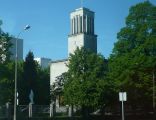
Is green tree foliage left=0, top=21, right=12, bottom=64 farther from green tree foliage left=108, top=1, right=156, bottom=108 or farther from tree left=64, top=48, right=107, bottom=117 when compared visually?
green tree foliage left=108, top=1, right=156, bottom=108

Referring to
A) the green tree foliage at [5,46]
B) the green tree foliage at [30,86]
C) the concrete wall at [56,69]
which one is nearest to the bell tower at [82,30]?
the concrete wall at [56,69]

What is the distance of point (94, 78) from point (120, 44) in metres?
8.68

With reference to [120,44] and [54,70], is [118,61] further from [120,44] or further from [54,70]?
[54,70]

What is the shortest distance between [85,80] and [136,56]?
23.9 ft

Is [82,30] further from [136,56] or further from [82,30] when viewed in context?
[136,56]

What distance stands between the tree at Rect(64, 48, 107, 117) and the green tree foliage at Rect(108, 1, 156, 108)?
2.19 meters

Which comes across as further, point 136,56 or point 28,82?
point 28,82

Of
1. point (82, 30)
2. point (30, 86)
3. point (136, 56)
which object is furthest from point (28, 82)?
point (82, 30)

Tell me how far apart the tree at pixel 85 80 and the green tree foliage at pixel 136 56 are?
219 cm

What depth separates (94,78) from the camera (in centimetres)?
4612

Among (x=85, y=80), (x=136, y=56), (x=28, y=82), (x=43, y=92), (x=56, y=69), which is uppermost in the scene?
(x=56, y=69)

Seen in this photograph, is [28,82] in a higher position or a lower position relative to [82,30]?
lower

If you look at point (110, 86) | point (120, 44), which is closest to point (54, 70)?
point (120, 44)

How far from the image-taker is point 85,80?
46.4 m
